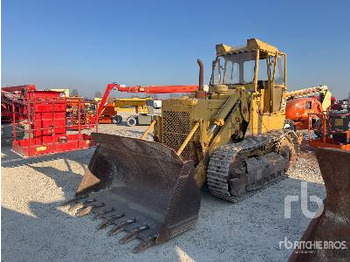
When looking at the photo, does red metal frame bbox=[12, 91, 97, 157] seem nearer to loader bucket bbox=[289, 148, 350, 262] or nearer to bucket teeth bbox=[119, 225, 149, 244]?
bucket teeth bbox=[119, 225, 149, 244]

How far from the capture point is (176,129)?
638 centimetres

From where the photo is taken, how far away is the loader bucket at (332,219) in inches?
117

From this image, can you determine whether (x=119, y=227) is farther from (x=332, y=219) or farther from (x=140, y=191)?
(x=332, y=219)

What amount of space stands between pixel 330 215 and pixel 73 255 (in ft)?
10.2

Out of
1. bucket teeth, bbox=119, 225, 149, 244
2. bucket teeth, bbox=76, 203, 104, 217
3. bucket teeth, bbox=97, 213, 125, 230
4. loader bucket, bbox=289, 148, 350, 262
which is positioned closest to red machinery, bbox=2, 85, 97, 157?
bucket teeth, bbox=76, 203, 104, 217

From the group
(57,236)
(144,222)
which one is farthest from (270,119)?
(57,236)

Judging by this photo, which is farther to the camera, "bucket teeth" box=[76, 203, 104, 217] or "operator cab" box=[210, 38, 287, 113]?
"operator cab" box=[210, 38, 287, 113]

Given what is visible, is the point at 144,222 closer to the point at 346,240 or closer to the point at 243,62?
the point at 346,240

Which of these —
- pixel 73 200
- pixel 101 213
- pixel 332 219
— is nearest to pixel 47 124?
pixel 73 200

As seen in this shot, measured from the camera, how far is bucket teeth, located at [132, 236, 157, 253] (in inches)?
164

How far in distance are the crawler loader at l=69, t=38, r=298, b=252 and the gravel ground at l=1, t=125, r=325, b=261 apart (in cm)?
20

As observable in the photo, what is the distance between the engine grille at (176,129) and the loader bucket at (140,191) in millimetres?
1088

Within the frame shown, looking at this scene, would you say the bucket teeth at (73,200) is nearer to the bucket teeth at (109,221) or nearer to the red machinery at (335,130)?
the bucket teeth at (109,221)

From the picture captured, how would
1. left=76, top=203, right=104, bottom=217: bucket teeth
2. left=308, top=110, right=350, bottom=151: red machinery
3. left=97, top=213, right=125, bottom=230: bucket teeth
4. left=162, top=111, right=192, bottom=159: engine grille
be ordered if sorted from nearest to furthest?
left=97, top=213, right=125, bottom=230: bucket teeth < left=76, top=203, right=104, bottom=217: bucket teeth < left=162, top=111, right=192, bottom=159: engine grille < left=308, top=110, right=350, bottom=151: red machinery
